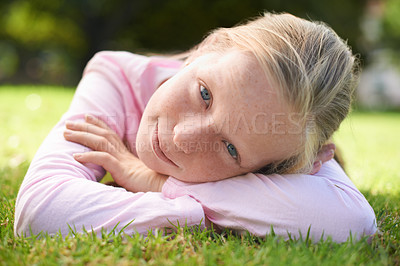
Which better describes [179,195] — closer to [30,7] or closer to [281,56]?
[281,56]

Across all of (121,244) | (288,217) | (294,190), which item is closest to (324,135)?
(294,190)

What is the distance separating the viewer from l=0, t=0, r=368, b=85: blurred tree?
50.1 ft

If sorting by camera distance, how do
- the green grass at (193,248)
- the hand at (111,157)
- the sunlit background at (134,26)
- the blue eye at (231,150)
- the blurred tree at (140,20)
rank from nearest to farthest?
the green grass at (193,248) → the blue eye at (231,150) → the hand at (111,157) → the blurred tree at (140,20) → the sunlit background at (134,26)

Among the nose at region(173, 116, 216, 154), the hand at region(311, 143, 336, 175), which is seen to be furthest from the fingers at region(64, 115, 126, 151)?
→ the hand at region(311, 143, 336, 175)

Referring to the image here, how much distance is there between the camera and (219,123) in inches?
72.7

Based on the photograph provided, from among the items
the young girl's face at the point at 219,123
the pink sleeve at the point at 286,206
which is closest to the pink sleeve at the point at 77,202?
the pink sleeve at the point at 286,206

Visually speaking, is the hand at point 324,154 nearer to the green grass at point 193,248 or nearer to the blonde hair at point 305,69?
the blonde hair at point 305,69

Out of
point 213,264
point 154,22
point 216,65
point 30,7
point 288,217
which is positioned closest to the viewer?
point 213,264

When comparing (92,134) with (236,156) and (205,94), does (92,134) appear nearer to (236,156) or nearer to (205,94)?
(205,94)

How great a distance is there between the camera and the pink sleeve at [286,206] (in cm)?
182

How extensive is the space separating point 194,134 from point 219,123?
0.12 m

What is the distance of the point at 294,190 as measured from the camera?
6.23 ft

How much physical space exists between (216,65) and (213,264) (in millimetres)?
956

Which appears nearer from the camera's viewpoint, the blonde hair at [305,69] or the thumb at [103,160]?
the blonde hair at [305,69]
